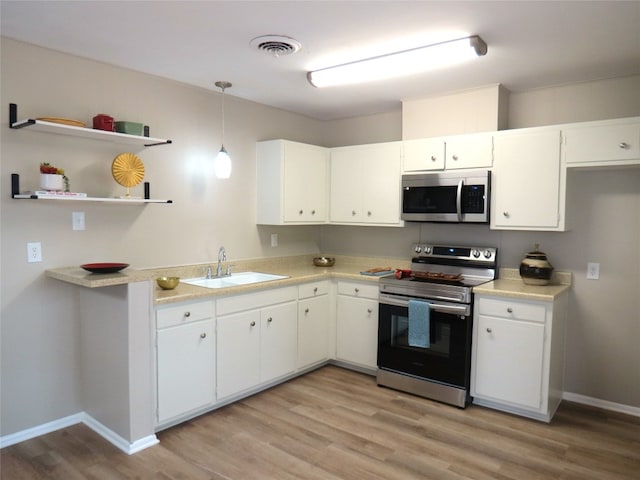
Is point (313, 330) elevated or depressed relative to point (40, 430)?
elevated

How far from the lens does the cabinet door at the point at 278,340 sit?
3482mm

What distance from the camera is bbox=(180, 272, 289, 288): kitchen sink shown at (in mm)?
3506

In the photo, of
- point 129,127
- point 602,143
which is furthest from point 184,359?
point 602,143

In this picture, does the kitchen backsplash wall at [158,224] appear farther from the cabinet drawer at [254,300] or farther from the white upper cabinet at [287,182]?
the cabinet drawer at [254,300]

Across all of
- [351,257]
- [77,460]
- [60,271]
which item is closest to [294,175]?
[351,257]

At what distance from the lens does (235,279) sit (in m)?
3.77

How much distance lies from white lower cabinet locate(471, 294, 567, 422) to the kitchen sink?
63.0 inches

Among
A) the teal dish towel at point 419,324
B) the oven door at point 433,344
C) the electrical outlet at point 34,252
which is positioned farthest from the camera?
the teal dish towel at point 419,324

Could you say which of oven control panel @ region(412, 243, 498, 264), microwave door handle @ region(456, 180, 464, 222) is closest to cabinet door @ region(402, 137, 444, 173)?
microwave door handle @ region(456, 180, 464, 222)

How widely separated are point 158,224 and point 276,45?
156cm

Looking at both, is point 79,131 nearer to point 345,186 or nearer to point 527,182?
point 345,186

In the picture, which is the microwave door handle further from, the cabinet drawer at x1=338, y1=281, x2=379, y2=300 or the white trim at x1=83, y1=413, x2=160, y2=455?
the white trim at x1=83, y1=413, x2=160, y2=455

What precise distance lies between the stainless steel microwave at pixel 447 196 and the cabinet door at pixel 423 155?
73 mm

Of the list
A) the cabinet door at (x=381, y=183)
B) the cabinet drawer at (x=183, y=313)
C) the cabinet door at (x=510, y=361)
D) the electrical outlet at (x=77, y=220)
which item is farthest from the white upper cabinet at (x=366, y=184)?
the electrical outlet at (x=77, y=220)
